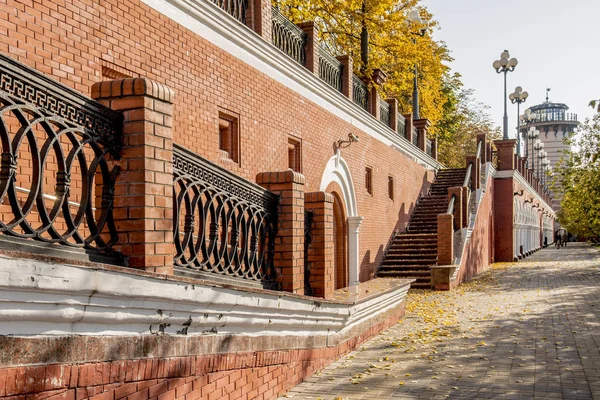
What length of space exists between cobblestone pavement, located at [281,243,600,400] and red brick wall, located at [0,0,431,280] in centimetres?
355

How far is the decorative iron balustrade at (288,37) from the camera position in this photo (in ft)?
37.6

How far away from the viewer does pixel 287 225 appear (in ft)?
20.1

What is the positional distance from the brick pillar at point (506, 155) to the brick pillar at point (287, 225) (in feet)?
90.0

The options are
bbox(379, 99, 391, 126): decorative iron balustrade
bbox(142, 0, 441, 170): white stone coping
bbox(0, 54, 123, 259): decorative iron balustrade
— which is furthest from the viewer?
bbox(379, 99, 391, 126): decorative iron balustrade

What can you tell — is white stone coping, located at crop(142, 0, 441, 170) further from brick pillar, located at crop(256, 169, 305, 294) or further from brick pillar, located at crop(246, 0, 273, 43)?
brick pillar, located at crop(256, 169, 305, 294)

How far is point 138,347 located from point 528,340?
709 centimetres

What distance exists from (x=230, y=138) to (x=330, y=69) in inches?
231

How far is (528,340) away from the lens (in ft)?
29.4

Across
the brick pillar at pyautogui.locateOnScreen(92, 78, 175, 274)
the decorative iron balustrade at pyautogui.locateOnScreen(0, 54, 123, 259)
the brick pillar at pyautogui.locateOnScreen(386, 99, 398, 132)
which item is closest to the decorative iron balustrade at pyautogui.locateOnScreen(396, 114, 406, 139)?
the brick pillar at pyautogui.locateOnScreen(386, 99, 398, 132)

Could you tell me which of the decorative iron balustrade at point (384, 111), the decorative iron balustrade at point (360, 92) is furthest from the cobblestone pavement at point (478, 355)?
the decorative iron balustrade at point (384, 111)

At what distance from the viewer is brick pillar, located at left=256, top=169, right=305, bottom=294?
6098 millimetres

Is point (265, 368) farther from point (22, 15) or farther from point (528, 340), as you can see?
point (528, 340)

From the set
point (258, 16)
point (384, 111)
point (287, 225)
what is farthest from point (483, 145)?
point (287, 225)

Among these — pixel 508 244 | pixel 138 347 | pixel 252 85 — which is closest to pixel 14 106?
pixel 138 347
